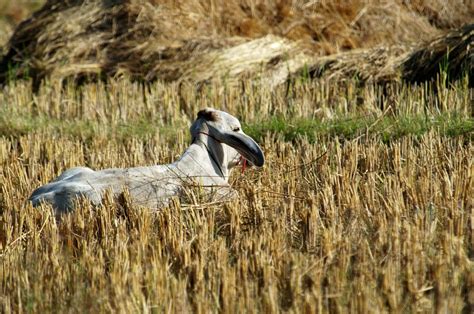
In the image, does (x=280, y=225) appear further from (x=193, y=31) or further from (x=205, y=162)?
(x=193, y=31)

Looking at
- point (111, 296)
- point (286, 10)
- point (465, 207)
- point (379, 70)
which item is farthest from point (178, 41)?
point (111, 296)

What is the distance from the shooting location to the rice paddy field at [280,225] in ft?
16.4

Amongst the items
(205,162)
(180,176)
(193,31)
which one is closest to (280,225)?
(180,176)

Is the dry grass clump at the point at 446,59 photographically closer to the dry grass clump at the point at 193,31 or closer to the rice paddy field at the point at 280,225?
the rice paddy field at the point at 280,225

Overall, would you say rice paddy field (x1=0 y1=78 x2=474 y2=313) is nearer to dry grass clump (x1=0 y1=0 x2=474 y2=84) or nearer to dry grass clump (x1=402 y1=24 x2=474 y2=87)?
dry grass clump (x1=402 y1=24 x2=474 y2=87)

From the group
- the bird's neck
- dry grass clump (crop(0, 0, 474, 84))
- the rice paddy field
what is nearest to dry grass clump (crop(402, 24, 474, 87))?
the rice paddy field

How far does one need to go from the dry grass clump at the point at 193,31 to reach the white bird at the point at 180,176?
16.8 feet

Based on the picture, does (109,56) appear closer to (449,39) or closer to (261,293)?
(449,39)

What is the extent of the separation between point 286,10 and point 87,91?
3214 mm

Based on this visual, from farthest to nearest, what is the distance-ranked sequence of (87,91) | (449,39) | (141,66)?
1. (141,66)
2. (87,91)
3. (449,39)

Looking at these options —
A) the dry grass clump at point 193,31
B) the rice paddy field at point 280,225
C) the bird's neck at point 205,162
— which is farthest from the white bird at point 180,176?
the dry grass clump at point 193,31

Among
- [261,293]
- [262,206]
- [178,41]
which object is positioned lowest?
[261,293]

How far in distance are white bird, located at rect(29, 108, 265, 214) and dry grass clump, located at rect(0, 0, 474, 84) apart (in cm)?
511

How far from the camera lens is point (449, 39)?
11.1 metres
